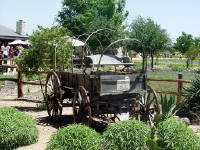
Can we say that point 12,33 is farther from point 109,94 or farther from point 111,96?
point 109,94

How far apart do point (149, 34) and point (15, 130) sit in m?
34.1

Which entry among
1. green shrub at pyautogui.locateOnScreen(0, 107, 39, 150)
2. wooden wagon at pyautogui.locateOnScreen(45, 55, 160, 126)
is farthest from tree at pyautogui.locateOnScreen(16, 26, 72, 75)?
green shrub at pyautogui.locateOnScreen(0, 107, 39, 150)

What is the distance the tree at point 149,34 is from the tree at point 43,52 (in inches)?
1088

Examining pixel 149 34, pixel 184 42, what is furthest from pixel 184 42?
pixel 149 34

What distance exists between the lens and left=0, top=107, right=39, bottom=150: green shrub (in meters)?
5.31

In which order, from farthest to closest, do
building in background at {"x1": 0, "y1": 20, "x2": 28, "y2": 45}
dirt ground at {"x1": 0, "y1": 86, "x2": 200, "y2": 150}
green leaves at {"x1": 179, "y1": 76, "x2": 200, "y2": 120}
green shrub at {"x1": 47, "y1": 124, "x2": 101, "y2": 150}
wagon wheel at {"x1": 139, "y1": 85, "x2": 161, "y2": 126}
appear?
building in background at {"x1": 0, "y1": 20, "x2": 28, "y2": 45} → green leaves at {"x1": 179, "y1": 76, "x2": 200, "y2": 120} → wagon wheel at {"x1": 139, "y1": 85, "x2": 161, "y2": 126} → dirt ground at {"x1": 0, "y1": 86, "x2": 200, "y2": 150} → green shrub at {"x1": 47, "y1": 124, "x2": 101, "y2": 150}

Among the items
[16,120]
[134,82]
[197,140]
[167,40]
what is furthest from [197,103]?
[167,40]

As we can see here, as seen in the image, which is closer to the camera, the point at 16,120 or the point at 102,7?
the point at 16,120

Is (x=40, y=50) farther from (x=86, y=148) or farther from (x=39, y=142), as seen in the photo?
(x=86, y=148)

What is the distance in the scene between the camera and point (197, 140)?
4.21 meters

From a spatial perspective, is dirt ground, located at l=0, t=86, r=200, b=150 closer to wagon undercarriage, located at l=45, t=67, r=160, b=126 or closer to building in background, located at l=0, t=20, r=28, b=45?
wagon undercarriage, located at l=45, t=67, r=160, b=126

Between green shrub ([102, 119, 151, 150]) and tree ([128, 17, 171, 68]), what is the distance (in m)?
33.7

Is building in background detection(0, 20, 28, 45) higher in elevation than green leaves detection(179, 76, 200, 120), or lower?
higher

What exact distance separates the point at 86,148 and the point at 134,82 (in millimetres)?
3058
